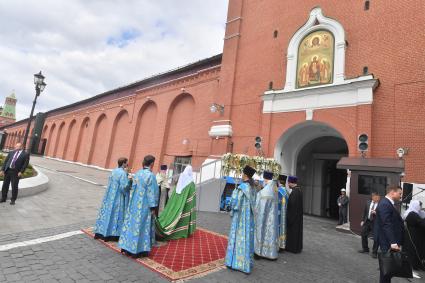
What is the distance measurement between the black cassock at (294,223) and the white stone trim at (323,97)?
6.39m

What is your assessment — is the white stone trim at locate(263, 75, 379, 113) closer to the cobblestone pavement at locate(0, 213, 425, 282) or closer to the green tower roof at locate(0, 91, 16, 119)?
the cobblestone pavement at locate(0, 213, 425, 282)

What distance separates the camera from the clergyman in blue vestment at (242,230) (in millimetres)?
4633

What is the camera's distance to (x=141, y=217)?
4.88m

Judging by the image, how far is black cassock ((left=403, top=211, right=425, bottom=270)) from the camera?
19.3 ft

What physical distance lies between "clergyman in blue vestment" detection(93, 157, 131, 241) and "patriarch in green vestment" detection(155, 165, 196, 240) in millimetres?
891

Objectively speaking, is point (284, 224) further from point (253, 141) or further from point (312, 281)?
point (253, 141)

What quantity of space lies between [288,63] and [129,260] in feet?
38.7

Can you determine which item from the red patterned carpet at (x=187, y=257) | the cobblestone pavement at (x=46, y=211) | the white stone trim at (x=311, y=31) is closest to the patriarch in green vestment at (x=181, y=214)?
the red patterned carpet at (x=187, y=257)

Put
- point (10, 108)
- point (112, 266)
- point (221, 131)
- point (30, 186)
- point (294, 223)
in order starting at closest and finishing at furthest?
point (112, 266) → point (294, 223) → point (30, 186) → point (221, 131) → point (10, 108)

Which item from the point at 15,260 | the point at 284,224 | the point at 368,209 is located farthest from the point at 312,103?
the point at 15,260

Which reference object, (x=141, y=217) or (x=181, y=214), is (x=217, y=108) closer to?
(x=181, y=214)

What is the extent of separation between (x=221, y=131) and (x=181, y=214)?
9.08m

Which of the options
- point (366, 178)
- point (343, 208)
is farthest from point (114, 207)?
point (343, 208)

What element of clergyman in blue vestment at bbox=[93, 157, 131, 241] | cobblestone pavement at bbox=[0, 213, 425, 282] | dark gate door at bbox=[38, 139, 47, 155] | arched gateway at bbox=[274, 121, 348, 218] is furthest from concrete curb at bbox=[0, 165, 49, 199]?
dark gate door at bbox=[38, 139, 47, 155]
